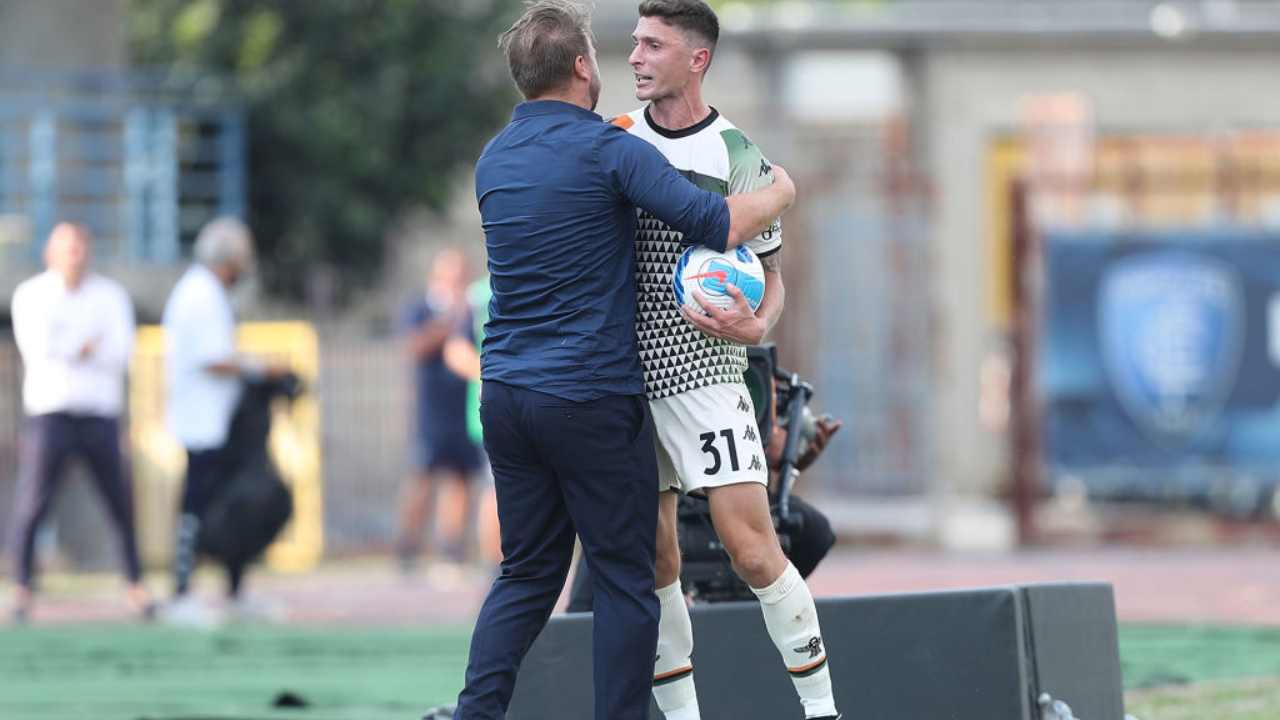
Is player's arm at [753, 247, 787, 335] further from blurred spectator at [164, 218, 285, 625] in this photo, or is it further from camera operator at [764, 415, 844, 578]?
blurred spectator at [164, 218, 285, 625]

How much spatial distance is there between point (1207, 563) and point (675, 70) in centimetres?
1151

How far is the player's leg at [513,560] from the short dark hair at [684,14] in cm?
105

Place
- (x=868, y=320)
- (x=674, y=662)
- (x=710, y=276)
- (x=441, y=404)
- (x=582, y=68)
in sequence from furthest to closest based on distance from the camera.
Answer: (x=868, y=320) → (x=441, y=404) → (x=674, y=662) → (x=582, y=68) → (x=710, y=276)

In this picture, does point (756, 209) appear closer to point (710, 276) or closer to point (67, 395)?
point (710, 276)

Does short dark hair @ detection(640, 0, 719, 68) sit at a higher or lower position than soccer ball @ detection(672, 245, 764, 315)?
higher

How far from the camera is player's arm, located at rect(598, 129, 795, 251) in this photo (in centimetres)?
581

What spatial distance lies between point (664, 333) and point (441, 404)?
9.82 meters

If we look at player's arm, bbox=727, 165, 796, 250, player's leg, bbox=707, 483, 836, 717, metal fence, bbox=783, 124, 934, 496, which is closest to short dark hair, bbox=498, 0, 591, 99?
player's arm, bbox=727, 165, 796, 250

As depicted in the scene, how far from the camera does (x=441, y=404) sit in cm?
1582

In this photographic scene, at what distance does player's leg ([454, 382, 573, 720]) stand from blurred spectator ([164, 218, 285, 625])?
21.9ft

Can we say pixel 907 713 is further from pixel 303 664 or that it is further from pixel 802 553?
pixel 303 664

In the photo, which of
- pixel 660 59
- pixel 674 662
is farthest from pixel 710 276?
pixel 674 662

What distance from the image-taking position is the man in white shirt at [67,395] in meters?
13.1

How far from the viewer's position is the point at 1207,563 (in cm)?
1662
